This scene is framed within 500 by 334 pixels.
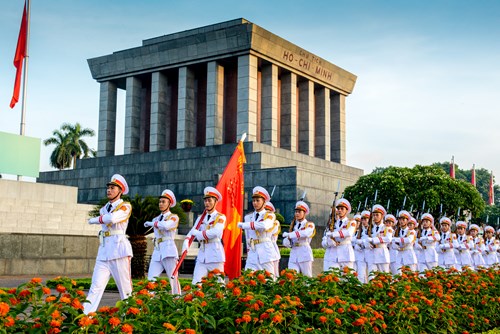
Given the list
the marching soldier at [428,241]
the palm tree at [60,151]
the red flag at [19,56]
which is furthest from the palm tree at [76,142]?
the marching soldier at [428,241]

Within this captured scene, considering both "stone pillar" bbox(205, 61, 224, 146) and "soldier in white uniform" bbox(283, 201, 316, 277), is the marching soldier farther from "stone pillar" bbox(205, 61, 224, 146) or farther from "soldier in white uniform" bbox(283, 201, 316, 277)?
"stone pillar" bbox(205, 61, 224, 146)

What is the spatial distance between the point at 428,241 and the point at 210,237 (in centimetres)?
957

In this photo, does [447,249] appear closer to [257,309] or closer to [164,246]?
[164,246]

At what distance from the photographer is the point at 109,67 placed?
45.3 meters

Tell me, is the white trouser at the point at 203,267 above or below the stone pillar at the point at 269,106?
below

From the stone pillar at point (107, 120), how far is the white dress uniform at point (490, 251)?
29.6 metres

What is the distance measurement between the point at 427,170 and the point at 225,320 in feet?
120

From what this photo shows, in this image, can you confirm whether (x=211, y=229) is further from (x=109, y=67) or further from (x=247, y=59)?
(x=109, y=67)

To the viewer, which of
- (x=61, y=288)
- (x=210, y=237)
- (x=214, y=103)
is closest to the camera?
(x=61, y=288)

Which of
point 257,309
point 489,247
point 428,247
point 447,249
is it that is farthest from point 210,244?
point 489,247

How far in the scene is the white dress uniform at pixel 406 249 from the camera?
1639cm

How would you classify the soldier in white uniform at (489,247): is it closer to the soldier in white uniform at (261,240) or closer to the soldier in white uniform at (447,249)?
the soldier in white uniform at (447,249)

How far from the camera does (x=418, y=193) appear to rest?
35.6 meters

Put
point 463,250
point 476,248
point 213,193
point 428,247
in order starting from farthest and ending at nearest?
point 476,248
point 463,250
point 428,247
point 213,193
